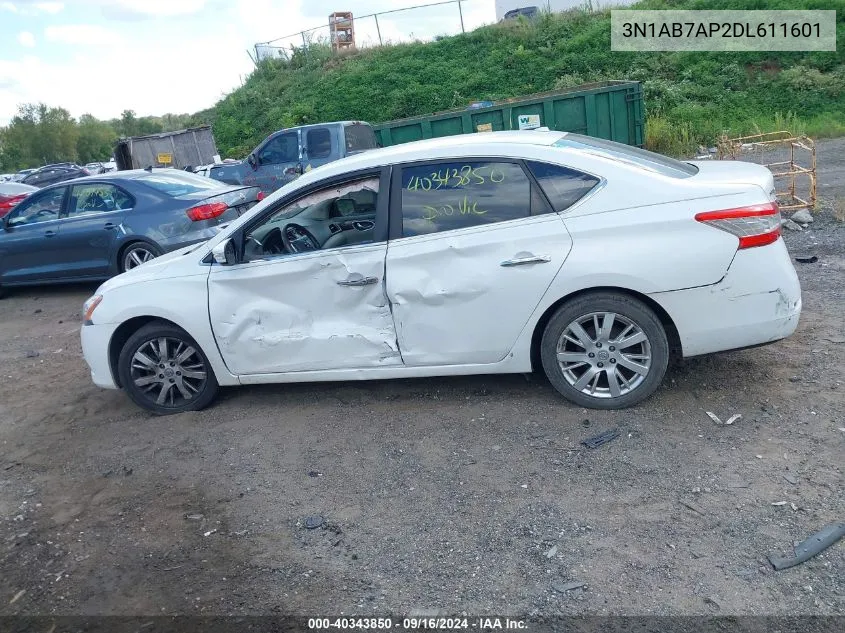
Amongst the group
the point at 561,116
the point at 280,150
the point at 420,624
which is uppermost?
the point at 280,150

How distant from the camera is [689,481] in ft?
13.4

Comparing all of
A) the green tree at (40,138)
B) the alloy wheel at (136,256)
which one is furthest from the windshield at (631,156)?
the green tree at (40,138)

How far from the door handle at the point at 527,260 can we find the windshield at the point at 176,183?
604 centimetres

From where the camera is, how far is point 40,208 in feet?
34.3

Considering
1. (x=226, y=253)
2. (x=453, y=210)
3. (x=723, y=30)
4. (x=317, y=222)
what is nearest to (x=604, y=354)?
(x=453, y=210)

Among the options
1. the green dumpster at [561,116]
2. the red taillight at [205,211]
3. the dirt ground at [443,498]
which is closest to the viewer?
the dirt ground at [443,498]

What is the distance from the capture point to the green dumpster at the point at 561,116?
16547 mm

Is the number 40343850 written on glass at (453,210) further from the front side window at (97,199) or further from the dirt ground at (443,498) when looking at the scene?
the front side window at (97,199)

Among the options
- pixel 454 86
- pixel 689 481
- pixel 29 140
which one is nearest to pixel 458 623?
pixel 689 481

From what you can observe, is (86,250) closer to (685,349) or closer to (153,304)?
(153,304)

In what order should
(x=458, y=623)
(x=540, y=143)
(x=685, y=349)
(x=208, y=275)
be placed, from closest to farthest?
(x=458, y=623)
(x=685, y=349)
(x=540, y=143)
(x=208, y=275)

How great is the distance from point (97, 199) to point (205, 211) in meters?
1.61

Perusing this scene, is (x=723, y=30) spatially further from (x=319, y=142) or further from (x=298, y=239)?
(x=298, y=239)

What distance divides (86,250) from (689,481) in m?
8.22
